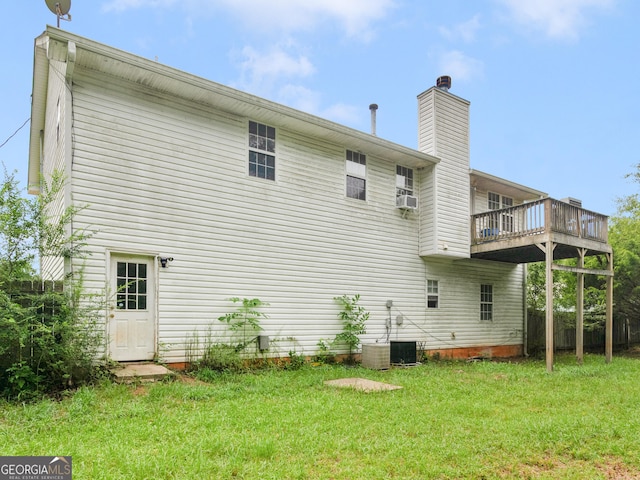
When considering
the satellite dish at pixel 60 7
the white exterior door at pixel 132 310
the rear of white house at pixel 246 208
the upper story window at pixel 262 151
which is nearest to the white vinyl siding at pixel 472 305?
the rear of white house at pixel 246 208

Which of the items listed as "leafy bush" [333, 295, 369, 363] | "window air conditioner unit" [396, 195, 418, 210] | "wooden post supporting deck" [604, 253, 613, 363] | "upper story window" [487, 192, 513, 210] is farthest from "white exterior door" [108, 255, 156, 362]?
"wooden post supporting deck" [604, 253, 613, 363]

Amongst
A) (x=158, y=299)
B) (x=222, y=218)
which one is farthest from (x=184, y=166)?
(x=158, y=299)

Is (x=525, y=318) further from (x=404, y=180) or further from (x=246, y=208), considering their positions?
(x=246, y=208)

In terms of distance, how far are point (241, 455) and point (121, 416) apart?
2077 millimetres

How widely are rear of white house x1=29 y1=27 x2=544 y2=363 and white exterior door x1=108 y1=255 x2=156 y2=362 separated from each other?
24 millimetres

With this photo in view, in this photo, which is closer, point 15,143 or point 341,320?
point 15,143

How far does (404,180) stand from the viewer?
12.8 meters

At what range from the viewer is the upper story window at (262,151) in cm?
990

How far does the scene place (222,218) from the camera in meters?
9.27

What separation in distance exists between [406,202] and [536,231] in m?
3.44

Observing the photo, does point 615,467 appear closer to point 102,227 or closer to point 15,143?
point 102,227

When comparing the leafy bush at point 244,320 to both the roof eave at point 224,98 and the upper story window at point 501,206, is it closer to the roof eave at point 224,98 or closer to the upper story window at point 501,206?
the roof eave at point 224,98

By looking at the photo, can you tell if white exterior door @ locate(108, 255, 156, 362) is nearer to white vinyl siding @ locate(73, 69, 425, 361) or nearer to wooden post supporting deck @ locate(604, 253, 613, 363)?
white vinyl siding @ locate(73, 69, 425, 361)
